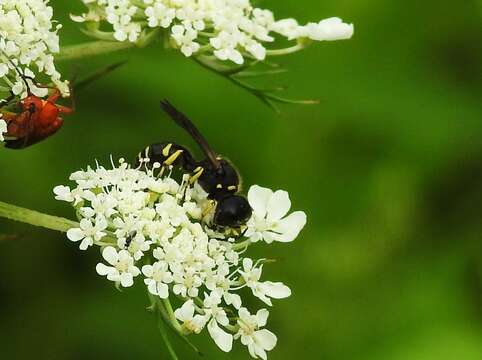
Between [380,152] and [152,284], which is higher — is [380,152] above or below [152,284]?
below

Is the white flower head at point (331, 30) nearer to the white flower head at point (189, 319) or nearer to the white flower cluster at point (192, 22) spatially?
the white flower cluster at point (192, 22)

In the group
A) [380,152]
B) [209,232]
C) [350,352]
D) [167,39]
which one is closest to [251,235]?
[209,232]

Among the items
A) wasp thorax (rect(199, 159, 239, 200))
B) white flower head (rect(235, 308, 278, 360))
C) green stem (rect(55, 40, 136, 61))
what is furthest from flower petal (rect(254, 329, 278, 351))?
green stem (rect(55, 40, 136, 61))

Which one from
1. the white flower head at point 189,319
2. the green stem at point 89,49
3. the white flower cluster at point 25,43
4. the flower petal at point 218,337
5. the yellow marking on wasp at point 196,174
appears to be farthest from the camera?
the green stem at point 89,49

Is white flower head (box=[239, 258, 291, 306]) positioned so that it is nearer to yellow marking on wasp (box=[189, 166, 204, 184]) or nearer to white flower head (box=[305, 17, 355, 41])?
yellow marking on wasp (box=[189, 166, 204, 184])

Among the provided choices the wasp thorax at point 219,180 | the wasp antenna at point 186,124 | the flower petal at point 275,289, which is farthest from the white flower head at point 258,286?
the wasp antenna at point 186,124

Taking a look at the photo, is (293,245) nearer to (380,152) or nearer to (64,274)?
(380,152)
